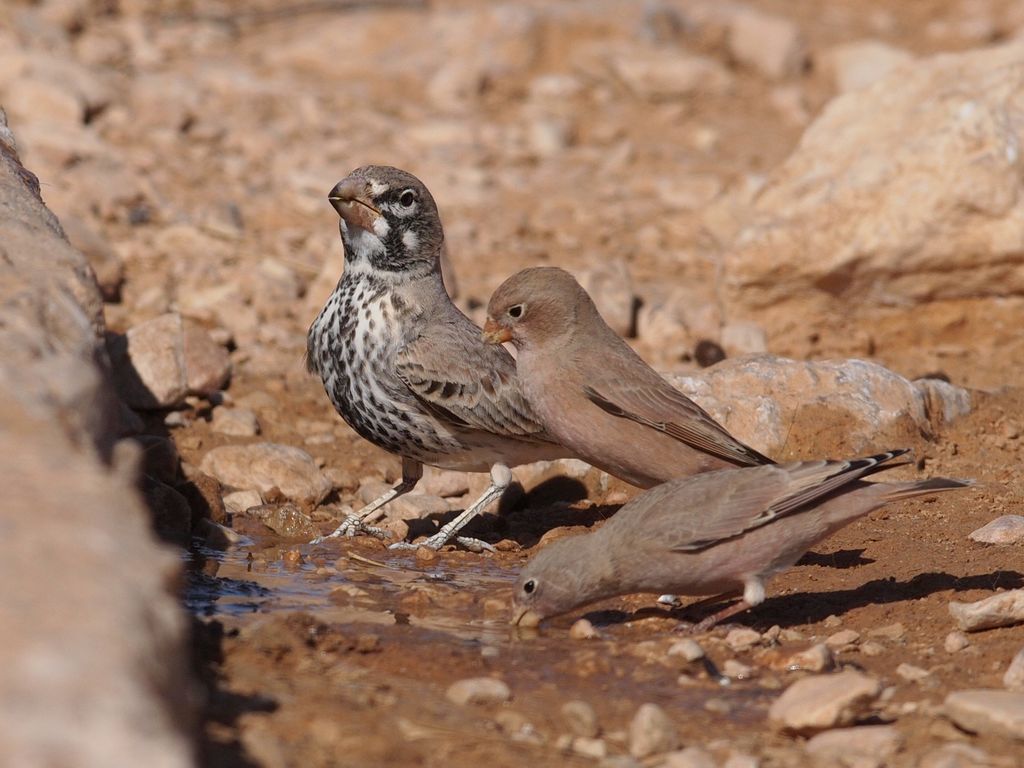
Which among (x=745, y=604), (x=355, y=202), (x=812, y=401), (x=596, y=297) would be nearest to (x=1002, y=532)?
(x=745, y=604)

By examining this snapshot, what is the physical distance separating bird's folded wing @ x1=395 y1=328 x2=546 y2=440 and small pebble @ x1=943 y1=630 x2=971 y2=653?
2.47 m

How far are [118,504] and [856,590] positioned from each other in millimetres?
3806

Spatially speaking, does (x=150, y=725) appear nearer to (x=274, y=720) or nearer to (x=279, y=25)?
(x=274, y=720)

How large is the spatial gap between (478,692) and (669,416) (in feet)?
8.46

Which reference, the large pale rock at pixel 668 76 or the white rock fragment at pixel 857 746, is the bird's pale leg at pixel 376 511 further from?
the large pale rock at pixel 668 76

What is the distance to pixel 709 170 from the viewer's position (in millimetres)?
13773

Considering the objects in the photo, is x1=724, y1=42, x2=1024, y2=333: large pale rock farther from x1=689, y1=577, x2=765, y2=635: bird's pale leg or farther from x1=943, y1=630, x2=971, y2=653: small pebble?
x1=943, y1=630, x2=971, y2=653: small pebble

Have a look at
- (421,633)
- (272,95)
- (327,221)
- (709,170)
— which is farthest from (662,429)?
(272,95)

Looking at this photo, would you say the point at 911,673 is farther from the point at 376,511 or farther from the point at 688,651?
the point at 376,511

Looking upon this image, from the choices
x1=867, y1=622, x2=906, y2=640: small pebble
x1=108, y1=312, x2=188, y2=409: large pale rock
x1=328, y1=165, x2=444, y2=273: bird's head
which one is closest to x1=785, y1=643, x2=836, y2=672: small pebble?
x1=867, y1=622, x2=906, y2=640: small pebble

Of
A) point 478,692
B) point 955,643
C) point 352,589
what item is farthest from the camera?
point 352,589

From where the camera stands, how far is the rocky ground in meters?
4.99

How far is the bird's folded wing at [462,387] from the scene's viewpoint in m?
7.46

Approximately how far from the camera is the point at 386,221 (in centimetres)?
770
